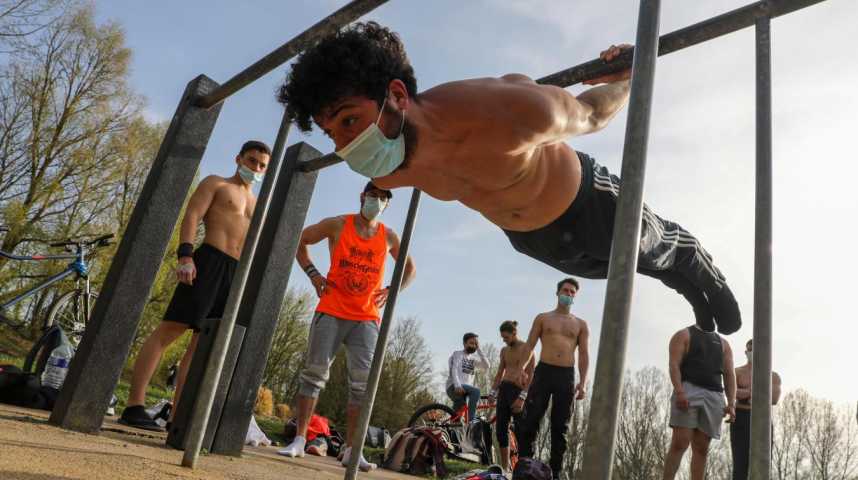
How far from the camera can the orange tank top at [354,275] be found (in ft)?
13.9

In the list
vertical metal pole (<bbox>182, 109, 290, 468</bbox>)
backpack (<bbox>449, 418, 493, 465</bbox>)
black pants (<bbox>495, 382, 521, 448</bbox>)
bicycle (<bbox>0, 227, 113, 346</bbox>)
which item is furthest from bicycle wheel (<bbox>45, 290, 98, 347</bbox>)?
backpack (<bbox>449, 418, 493, 465</bbox>)

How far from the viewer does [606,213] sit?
219cm

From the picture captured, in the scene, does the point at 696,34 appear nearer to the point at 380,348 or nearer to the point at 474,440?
the point at 380,348

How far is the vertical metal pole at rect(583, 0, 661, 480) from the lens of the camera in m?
0.96

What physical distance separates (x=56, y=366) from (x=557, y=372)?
3.93 m

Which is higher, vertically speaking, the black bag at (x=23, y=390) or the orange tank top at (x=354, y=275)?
the orange tank top at (x=354, y=275)

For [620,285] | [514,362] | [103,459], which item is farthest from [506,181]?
[514,362]

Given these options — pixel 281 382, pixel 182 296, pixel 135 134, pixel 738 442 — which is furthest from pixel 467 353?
pixel 281 382

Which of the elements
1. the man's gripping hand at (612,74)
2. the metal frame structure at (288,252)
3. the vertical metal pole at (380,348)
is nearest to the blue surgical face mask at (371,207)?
the metal frame structure at (288,252)

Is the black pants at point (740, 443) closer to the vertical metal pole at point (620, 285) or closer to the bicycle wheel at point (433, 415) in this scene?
the bicycle wheel at point (433, 415)

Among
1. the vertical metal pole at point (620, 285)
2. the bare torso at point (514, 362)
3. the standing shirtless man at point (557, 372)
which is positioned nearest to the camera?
the vertical metal pole at point (620, 285)

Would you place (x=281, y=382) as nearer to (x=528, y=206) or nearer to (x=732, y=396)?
(x=732, y=396)

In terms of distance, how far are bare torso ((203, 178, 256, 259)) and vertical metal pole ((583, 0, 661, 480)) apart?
3.27 meters

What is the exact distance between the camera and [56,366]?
4.14m
